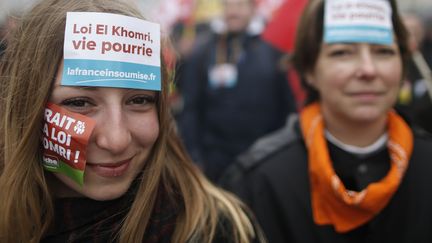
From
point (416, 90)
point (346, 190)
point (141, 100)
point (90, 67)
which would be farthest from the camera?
point (416, 90)

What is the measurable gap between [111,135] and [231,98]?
10.5 ft

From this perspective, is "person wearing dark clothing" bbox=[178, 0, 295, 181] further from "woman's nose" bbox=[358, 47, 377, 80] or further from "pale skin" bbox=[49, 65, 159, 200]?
"pale skin" bbox=[49, 65, 159, 200]

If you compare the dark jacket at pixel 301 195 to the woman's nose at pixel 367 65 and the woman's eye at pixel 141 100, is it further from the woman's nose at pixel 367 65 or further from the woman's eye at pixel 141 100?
the woman's eye at pixel 141 100

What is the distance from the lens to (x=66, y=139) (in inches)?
65.7

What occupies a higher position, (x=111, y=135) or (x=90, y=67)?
(x=90, y=67)

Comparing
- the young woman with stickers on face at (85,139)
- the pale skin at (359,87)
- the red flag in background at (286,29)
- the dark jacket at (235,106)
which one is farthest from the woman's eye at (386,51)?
the dark jacket at (235,106)

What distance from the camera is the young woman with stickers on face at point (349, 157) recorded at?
2.28 metres

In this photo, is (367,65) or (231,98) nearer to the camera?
(367,65)

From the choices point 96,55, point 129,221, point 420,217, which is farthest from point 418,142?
point 96,55

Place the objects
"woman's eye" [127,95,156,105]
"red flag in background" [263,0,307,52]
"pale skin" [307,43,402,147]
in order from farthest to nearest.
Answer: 1. "red flag in background" [263,0,307,52]
2. "pale skin" [307,43,402,147]
3. "woman's eye" [127,95,156,105]

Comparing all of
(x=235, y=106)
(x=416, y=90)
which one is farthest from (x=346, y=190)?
(x=416, y=90)

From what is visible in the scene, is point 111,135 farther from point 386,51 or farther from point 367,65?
point 386,51

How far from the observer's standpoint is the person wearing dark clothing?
15.5ft

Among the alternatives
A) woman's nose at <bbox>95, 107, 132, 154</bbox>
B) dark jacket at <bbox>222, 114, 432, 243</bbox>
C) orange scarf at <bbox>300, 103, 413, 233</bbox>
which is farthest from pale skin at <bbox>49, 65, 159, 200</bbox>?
orange scarf at <bbox>300, 103, 413, 233</bbox>
